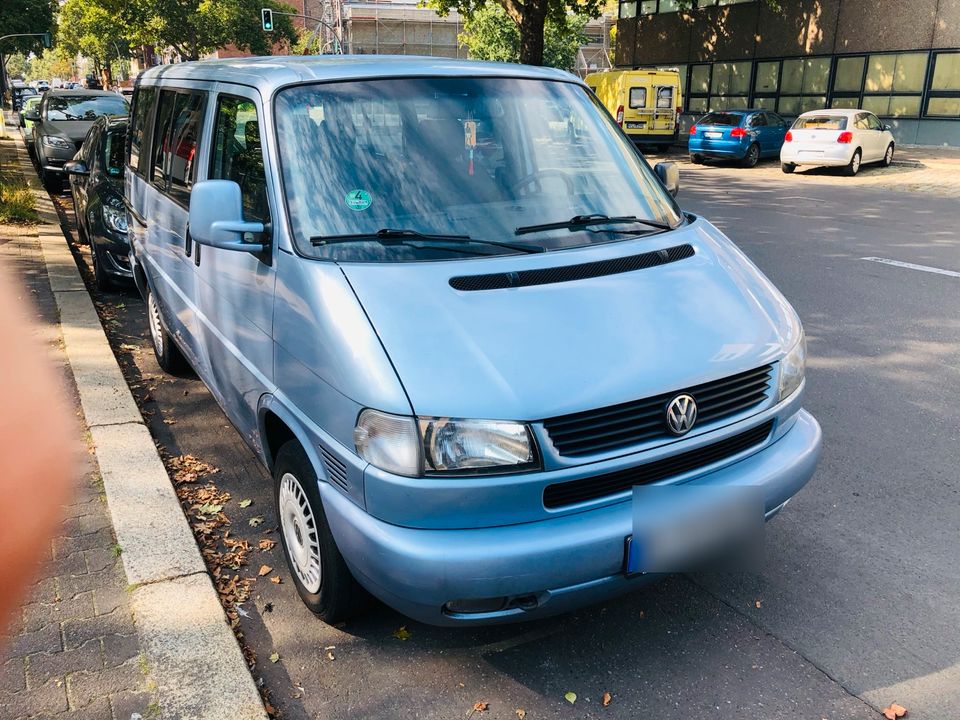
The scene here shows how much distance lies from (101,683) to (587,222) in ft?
8.39

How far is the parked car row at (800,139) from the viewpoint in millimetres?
19469

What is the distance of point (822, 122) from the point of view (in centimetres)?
1983

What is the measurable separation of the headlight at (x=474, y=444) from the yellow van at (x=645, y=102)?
25785mm

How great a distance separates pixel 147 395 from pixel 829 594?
4.51 m

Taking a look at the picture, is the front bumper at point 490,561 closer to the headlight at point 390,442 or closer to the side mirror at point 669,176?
the headlight at point 390,442

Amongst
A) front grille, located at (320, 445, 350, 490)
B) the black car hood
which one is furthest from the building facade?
front grille, located at (320, 445, 350, 490)

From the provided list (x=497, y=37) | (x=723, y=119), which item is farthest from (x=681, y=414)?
(x=497, y=37)

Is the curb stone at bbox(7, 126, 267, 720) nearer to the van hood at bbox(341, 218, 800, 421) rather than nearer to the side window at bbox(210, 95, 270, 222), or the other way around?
the van hood at bbox(341, 218, 800, 421)

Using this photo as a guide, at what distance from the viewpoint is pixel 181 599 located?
10.7ft

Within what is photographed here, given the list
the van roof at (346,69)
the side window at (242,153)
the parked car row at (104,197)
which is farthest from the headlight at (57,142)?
the side window at (242,153)

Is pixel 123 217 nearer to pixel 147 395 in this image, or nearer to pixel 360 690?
pixel 147 395

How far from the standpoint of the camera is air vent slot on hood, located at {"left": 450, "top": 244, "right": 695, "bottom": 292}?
289cm

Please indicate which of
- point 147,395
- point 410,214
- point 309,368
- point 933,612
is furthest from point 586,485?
point 147,395

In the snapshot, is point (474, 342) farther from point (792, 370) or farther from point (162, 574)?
point (162, 574)
